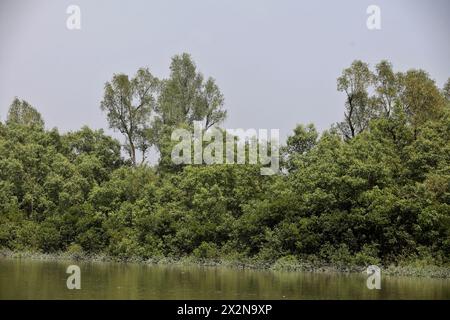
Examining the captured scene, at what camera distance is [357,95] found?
3916 cm

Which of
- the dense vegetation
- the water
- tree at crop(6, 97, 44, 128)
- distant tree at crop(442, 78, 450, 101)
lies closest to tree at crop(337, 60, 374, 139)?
the dense vegetation

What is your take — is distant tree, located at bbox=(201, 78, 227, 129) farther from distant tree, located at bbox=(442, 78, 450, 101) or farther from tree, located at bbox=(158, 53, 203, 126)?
distant tree, located at bbox=(442, 78, 450, 101)

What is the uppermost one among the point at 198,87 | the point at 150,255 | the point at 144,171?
the point at 198,87

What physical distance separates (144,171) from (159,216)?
5633 mm

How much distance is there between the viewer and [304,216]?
108 feet

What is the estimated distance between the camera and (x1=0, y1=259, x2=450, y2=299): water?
731 inches

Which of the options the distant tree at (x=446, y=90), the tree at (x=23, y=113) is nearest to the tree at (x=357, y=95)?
the distant tree at (x=446, y=90)

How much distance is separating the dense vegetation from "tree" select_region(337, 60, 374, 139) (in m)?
0.06

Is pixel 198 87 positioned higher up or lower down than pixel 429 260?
higher up

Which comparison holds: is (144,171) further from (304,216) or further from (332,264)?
(332,264)

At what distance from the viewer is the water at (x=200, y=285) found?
61.0 ft

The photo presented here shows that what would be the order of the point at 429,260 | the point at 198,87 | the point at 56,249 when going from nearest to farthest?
the point at 429,260 < the point at 56,249 < the point at 198,87

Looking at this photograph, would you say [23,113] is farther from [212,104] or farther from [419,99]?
[419,99]

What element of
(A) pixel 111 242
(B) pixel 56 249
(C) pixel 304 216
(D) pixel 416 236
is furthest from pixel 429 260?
(B) pixel 56 249
